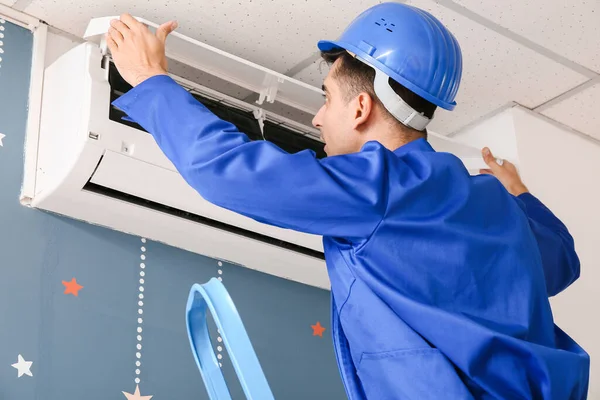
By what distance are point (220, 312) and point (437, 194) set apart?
14.8 inches

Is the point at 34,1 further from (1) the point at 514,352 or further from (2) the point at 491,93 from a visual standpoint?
(1) the point at 514,352

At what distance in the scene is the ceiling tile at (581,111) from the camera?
2.48 metres

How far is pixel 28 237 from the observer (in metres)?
1.97

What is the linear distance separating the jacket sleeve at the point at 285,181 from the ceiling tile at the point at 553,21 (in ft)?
3.07

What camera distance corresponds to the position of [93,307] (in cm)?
200

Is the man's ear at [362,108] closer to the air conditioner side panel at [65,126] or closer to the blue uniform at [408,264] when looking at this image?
the blue uniform at [408,264]

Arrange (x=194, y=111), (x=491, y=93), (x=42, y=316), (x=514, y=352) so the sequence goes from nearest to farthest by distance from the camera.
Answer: (x=514, y=352)
(x=194, y=111)
(x=42, y=316)
(x=491, y=93)

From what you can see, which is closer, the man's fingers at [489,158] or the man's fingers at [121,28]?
the man's fingers at [121,28]

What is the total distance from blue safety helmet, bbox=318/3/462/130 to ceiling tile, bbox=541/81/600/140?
1.13 m

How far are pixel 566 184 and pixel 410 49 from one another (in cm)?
134

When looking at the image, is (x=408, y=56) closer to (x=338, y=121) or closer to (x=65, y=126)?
(x=338, y=121)

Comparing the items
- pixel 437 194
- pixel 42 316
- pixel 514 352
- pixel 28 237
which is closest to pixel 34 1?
pixel 28 237

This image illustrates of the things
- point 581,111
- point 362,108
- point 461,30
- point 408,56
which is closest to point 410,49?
point 408,56

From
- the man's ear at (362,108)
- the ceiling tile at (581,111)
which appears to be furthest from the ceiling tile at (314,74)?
the man's ear at (362,108)
